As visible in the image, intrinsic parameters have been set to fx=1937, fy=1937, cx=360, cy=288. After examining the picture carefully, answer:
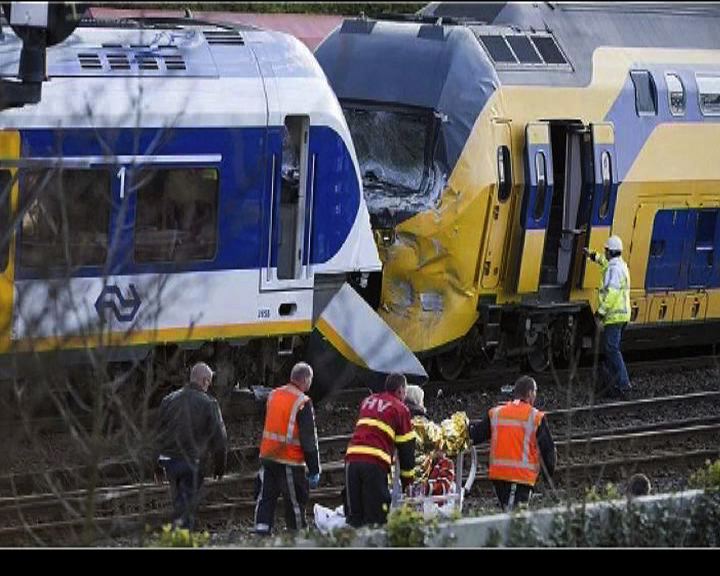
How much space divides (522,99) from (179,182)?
15.0 feet

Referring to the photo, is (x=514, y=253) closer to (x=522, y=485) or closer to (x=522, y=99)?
(x=522, y=99)

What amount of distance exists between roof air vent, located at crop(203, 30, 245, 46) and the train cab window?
5151mm

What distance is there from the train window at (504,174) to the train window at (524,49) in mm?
1120

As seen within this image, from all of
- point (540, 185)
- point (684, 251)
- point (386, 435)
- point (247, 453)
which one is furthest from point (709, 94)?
point (386, 435)

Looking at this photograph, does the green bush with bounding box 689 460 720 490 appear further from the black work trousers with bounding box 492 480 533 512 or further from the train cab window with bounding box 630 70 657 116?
the train cab window with bounding box 630 70 657 116

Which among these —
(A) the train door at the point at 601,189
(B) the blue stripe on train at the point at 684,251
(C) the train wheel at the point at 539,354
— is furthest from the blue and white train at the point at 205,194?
(B) the blue stripe on train at the point at 684,251

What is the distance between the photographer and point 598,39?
2033cm

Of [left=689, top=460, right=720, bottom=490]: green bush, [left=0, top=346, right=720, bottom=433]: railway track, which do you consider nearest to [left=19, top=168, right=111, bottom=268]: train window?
[left=0, top=346, right=720, bottom=433]: railway track

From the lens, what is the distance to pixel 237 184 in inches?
632

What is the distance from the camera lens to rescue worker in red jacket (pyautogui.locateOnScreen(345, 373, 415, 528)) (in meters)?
12.3

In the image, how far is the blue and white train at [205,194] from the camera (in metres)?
14.8

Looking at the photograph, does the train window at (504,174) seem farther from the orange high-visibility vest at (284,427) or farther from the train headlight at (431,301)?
the orange high-visibility vest at (284,427)
